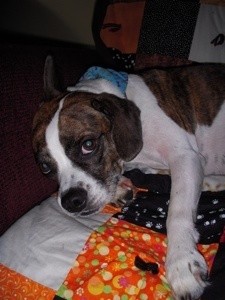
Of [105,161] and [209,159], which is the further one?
[209,159]

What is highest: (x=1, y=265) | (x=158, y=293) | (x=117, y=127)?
(x=117, y=127)

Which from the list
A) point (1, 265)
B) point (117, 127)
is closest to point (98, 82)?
point (117, 127)

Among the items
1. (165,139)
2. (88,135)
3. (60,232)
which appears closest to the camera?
(60,232)

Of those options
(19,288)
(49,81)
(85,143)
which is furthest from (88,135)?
(19,288)

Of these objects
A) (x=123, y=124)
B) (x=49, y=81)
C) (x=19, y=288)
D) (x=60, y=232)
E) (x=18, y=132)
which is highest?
(x=49, y=81)

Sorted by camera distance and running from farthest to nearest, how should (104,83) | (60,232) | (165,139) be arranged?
1. (104,83)
2. (165,139)
3. (60,232)

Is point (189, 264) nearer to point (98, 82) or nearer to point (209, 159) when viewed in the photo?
point (209, 159)

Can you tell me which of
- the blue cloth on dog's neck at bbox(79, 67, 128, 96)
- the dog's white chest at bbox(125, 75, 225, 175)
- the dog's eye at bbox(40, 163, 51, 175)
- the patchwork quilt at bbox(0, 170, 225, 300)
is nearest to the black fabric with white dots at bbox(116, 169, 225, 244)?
the patchwork quilt at bbox(0, 170, 225, 300)

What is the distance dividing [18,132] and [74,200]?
59cm

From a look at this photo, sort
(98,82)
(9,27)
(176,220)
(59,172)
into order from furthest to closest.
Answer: (9,27) < (98,82) < (59,172) < (176,220)

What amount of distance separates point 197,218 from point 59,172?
0.89m

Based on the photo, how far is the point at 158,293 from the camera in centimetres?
168

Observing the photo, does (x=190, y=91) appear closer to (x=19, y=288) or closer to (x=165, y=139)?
(x=165, y=139)

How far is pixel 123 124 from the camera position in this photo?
237 centimetres
